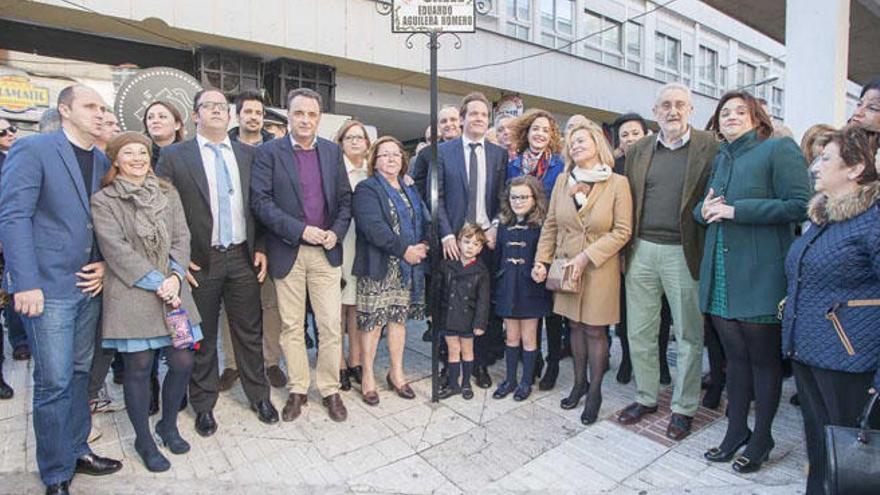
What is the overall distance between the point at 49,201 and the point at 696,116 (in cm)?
2215

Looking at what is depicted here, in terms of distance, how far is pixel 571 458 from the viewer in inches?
130

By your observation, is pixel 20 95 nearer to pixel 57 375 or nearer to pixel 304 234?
pixel 304 234

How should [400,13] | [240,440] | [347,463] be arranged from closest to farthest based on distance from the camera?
[347,463], [240,440], [400,13]

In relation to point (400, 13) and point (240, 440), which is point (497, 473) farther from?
point (400, 13)

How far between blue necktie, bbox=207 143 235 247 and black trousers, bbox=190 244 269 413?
11 cm

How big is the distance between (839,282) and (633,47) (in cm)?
1791

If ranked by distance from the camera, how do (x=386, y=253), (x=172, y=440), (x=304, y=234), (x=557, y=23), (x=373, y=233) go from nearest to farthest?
(x=172, y=440) → (x=304, y=234) → (x=373, y=233) → (x=386, y=253) → (x=557, y=23)

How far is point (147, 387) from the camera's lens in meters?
3.13

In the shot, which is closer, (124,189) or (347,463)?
(124,189)

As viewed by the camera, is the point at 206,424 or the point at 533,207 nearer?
the point at 206,424

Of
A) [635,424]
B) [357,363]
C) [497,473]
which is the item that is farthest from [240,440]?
[635,424]

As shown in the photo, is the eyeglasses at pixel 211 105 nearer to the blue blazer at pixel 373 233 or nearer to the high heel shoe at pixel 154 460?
the blue blazer at pixel 373 233

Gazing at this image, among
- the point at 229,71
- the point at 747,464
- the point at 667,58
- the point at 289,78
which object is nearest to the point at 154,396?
the point at 747,464

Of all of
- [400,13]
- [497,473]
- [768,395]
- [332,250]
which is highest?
[400,13]
